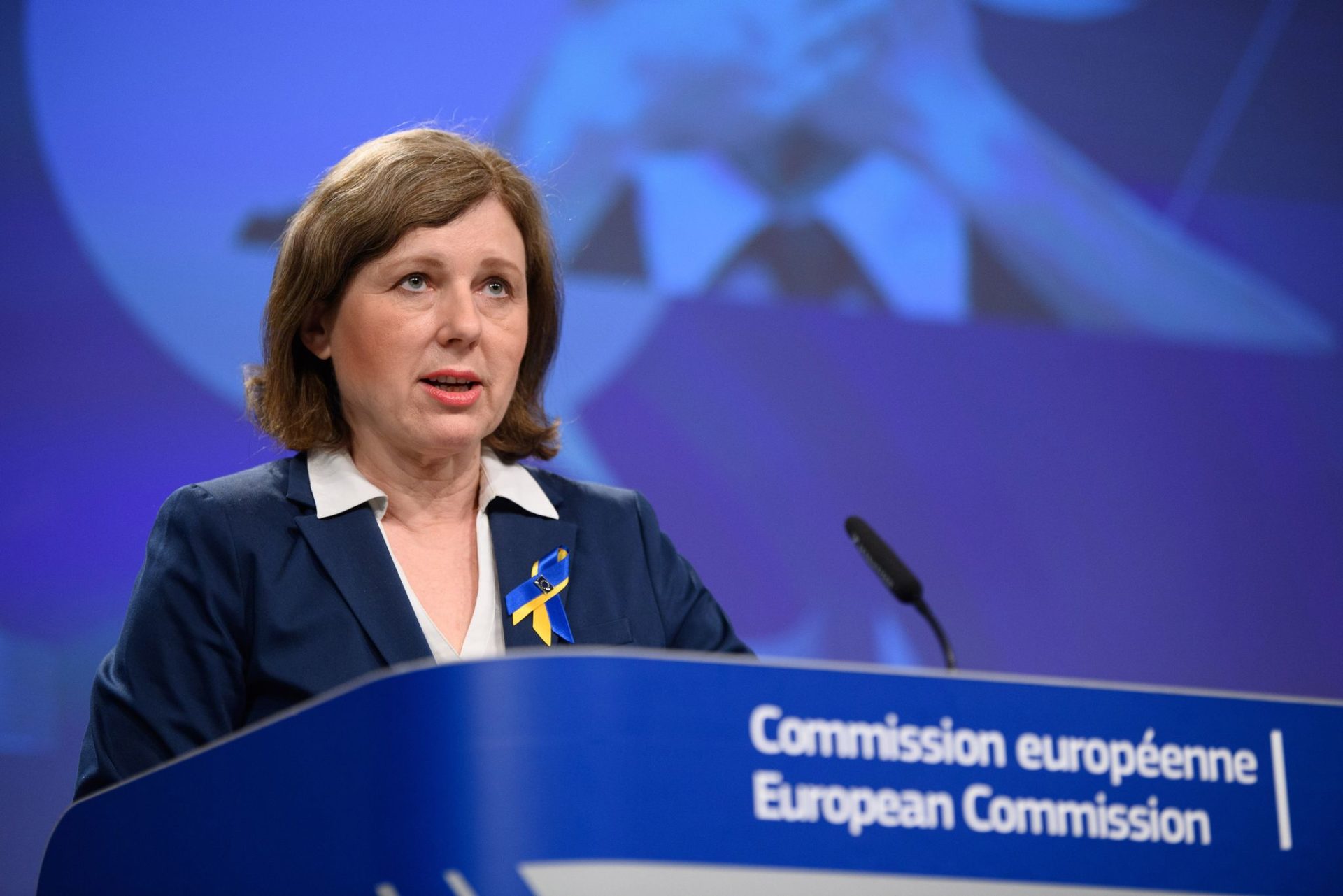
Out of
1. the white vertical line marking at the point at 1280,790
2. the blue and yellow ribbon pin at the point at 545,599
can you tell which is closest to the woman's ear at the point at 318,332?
the blue and yellow ribbon pin at the point at 545,599

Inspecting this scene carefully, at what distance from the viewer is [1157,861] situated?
148 cm

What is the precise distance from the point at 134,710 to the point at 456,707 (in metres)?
0.91

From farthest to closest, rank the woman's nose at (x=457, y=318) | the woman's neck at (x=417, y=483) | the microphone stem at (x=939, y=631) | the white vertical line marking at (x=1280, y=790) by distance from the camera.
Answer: the woman's neck at (x=417, y=483), the woman's nose at (x=457, y=318), the microphone stem at (x=939, y=631), the white vertical line marking at (x=1280, y=790)

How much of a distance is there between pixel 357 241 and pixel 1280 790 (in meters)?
1.44

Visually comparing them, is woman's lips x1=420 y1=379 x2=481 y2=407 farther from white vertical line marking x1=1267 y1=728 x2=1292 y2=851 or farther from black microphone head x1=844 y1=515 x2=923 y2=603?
white vertical line marking x1=1267 y1=728 x2=1292 y2=851

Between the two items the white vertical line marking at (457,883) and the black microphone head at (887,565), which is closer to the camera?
the white vertical line marking at (457,883)

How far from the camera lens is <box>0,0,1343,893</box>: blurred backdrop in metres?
3.25

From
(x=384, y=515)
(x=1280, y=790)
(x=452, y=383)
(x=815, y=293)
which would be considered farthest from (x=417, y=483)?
(x=815, y=293)

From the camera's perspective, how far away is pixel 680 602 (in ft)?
7.86

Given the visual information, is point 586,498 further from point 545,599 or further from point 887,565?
point 887,565

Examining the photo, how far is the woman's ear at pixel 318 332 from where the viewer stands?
2.34 metres

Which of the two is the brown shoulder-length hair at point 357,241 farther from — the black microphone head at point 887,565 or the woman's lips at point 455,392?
the black microphone head at point 887,565

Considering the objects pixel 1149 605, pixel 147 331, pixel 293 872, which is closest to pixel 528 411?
pixel 147 331

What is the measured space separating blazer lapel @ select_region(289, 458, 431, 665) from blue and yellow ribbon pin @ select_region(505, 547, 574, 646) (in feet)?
0.53
